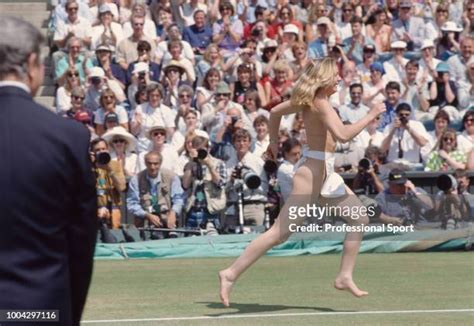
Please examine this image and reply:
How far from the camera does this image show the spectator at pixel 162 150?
1739 cm

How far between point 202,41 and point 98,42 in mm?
1739

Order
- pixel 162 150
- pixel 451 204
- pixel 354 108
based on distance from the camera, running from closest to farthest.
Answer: pixel 451 204 < pixel 162 150 < pixel 354 108

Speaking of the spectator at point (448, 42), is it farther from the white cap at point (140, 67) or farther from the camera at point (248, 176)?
the camera at point (248, 176)

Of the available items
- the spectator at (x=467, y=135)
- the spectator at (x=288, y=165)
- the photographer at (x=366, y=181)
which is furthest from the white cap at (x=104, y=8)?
the photographer at (x=366, y=181)

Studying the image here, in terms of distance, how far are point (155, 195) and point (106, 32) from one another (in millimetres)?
5037

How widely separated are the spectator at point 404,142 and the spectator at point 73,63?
477 cm

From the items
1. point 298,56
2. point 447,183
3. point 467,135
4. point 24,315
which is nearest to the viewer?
point 24,315

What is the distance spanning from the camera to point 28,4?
77.3 ft

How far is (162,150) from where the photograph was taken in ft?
57.7

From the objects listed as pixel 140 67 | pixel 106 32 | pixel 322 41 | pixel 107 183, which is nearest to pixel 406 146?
pixel 322 41

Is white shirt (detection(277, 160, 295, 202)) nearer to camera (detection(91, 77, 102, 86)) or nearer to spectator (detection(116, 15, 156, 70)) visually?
camera (detection(91, 77, 102, 86))

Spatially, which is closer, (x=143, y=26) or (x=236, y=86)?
(x=236, y=86)

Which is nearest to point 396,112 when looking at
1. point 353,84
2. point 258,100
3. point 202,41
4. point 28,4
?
point 353,84

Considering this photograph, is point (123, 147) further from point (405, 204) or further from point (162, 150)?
point (405, 204)
